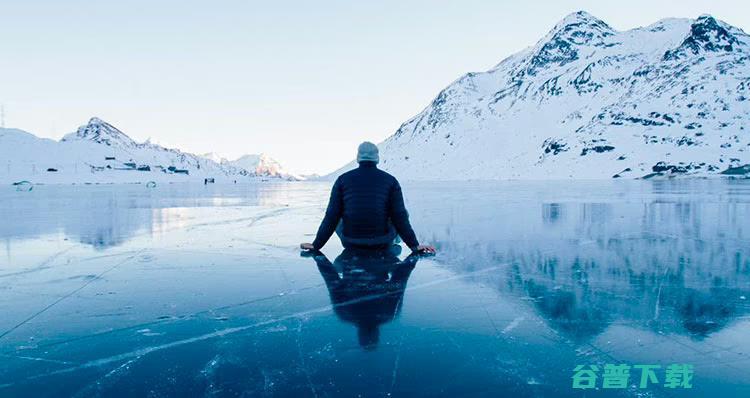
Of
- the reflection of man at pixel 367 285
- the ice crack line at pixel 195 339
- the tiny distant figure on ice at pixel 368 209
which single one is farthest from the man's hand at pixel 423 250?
the ice crack line at pixel 195 339

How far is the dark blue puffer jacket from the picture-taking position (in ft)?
23.5

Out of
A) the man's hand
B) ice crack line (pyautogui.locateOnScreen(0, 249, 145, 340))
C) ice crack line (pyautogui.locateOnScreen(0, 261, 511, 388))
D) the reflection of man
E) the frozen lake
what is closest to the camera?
the frozen lake

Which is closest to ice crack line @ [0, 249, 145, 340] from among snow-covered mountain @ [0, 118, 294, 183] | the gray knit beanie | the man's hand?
the gray knit beanie

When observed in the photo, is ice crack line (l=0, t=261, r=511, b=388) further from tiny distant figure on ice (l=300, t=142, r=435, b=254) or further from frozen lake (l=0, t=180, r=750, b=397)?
tiny distant figure on ice (l=300, t=142, r=435, b=254)

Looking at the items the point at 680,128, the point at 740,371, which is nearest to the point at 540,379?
the point at 740,371

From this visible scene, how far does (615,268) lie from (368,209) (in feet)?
12.0

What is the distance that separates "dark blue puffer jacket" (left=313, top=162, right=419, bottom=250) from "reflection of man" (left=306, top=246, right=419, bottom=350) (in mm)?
320

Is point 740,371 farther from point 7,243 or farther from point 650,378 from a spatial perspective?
point 7,243

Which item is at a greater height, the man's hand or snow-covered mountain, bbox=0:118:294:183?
snow-covered mountain, bbox=0:118:294:183

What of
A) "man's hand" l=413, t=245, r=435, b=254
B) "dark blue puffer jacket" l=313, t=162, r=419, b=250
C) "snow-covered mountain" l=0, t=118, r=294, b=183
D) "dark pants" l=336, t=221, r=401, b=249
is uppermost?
"snow-covered mountain" l=0, t=118, r=294, b=183

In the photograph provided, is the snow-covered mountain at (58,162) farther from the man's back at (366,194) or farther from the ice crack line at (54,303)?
the man's back at (366,194)

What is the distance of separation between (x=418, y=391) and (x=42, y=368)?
262 cm

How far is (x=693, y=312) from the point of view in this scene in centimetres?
460

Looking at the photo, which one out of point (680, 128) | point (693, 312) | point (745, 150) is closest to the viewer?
point (693, 312)
